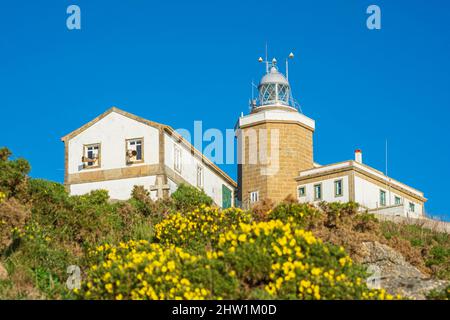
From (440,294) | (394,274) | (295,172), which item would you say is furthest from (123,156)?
(440,294)

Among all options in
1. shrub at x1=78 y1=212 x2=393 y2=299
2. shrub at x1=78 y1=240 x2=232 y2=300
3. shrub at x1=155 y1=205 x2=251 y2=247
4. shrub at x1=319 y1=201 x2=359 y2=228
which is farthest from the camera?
shrub at x1=319 y1=201 x2=359 y2=228

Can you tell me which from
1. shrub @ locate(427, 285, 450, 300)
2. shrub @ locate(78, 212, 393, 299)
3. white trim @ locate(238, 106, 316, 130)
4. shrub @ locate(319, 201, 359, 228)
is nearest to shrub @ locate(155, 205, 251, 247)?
shrub @ locate(319, 201, 359, 228)

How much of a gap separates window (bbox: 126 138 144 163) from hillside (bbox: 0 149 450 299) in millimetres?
6261

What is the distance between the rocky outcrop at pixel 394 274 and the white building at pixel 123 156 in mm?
17925

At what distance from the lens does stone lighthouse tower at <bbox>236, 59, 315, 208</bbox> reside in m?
57.6

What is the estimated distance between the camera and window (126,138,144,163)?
4760cm

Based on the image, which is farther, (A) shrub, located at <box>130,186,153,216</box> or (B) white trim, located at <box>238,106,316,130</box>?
(B) white trim, located at <box>238,106,316,130</box>

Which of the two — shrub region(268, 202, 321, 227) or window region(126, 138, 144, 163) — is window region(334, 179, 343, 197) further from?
shrub region(268, 202, 321, 227)

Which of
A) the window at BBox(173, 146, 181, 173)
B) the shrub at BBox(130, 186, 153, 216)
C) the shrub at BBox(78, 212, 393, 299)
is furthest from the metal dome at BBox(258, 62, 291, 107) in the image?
the shrub at BBox(78, 212, 393, 299)

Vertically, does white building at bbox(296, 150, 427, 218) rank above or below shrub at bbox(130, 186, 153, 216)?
above

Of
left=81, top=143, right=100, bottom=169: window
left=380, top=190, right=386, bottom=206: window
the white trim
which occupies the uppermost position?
the white trim

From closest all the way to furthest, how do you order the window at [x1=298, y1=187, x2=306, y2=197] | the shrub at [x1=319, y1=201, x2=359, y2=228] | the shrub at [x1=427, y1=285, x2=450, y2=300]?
the shrub at [x1=427, y1=285, x2=450, y2=300]
the shrub at [x1=319, y1=201, x2=359, y2=228]
the window at [x1=298, y1=187, x2=306, y2=197]
